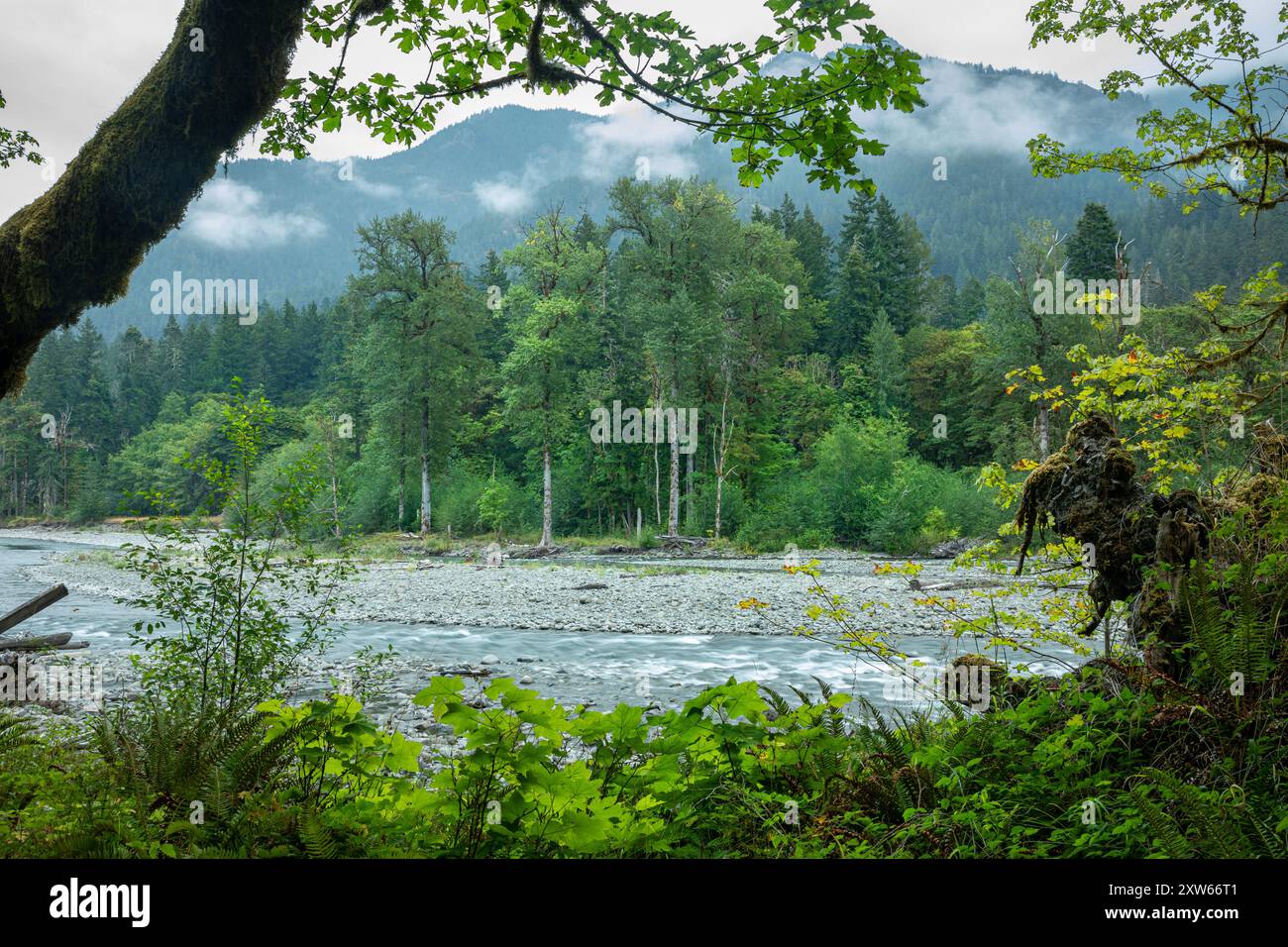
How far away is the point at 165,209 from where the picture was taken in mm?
3420

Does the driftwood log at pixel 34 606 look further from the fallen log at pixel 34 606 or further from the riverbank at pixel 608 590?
the riverbank at pixel 608 590

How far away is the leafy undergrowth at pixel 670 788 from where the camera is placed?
7.11 ft

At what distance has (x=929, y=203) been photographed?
117 m

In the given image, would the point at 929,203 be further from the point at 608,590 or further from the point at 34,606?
the point at 34,606

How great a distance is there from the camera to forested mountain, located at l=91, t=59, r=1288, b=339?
51156 mm

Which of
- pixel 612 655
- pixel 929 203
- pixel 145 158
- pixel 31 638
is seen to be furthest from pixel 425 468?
pixel 929 203

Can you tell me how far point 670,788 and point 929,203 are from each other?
131531 mm

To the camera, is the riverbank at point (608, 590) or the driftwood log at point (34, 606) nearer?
the driftwood log at point (34, 606)

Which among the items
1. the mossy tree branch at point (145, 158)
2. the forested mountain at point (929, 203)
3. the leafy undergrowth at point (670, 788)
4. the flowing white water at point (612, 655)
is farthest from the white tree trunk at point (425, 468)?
the leafy undergrowth at point (670, 788)

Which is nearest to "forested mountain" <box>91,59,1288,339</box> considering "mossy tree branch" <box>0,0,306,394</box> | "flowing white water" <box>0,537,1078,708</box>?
"flowing white water" <box>0,537,1078,708</box>

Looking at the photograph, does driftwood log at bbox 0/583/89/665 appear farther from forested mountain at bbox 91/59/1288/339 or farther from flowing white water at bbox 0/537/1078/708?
forested mountain at bbox 91/59/1288/339

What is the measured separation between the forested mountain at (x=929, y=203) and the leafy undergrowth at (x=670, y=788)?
739 inches
